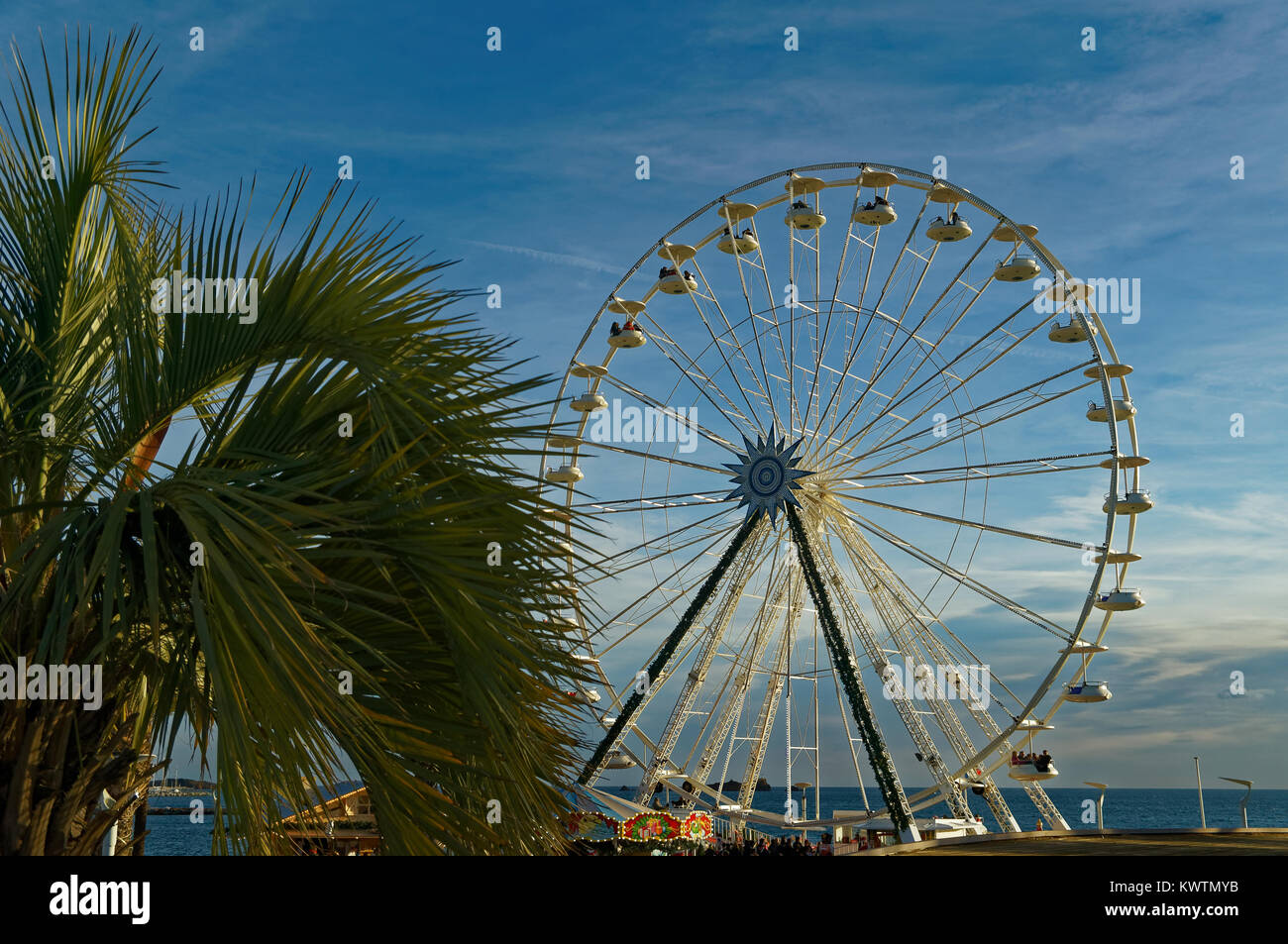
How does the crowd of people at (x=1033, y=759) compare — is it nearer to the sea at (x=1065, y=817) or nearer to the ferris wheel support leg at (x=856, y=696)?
the ferris wheel support leg at (x=856, y=696)

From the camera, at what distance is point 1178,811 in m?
147

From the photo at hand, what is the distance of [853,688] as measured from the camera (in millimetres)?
25219

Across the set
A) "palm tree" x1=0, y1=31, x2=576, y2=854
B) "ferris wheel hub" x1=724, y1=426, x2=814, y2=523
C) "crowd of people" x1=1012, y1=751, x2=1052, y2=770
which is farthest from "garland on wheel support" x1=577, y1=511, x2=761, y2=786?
"palm tree" x1=0, y1=31, x2=576, y2=854

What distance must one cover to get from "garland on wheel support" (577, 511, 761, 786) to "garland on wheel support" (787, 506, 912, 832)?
1.35 m

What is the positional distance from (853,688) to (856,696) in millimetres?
242

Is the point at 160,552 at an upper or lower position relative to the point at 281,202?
lower

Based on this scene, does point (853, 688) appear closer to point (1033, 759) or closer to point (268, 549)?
point (1033, 759)

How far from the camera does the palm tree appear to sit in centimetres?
353

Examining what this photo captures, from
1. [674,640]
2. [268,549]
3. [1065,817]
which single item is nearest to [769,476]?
[674,640]

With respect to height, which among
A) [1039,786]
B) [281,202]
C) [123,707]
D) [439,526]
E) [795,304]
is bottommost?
[1039,786]

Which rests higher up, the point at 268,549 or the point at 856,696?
the point at 268,549

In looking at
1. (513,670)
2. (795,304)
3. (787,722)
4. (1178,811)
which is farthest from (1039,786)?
(1178,811)

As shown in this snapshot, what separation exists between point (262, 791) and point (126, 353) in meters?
1.69

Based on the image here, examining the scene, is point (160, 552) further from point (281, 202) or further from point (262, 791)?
point (281, 202)
